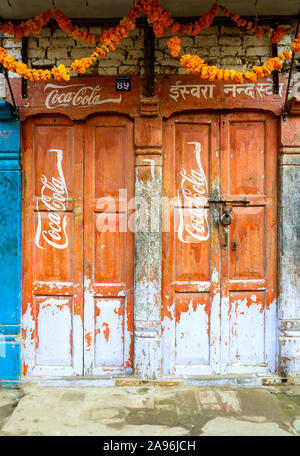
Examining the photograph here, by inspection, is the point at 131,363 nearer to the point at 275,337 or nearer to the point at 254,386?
the point at 254,386

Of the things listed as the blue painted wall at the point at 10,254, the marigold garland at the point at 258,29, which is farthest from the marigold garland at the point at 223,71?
the blue painted wall at the point at 10,254

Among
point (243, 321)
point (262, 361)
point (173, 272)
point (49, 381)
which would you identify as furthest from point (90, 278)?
point (262, 361)

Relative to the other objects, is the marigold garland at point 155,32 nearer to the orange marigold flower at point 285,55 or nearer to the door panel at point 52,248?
the orange marigold flower at point 285,55

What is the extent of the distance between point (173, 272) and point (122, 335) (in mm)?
863

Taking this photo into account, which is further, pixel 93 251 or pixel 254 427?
pixel 93 251

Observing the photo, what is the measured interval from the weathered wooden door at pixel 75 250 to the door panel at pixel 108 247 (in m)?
0.01

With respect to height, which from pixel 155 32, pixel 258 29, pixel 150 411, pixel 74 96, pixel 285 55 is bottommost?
pixel 150 411

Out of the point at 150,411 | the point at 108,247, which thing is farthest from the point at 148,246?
the point at 150,411

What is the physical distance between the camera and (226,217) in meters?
4.08

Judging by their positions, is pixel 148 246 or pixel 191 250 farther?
pixel 191 250

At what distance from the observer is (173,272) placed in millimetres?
4133

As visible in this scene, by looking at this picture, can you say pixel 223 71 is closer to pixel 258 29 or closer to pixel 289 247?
pixel 258 29

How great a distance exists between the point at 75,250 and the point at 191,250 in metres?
1.24

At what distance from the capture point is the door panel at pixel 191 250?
411 cm
